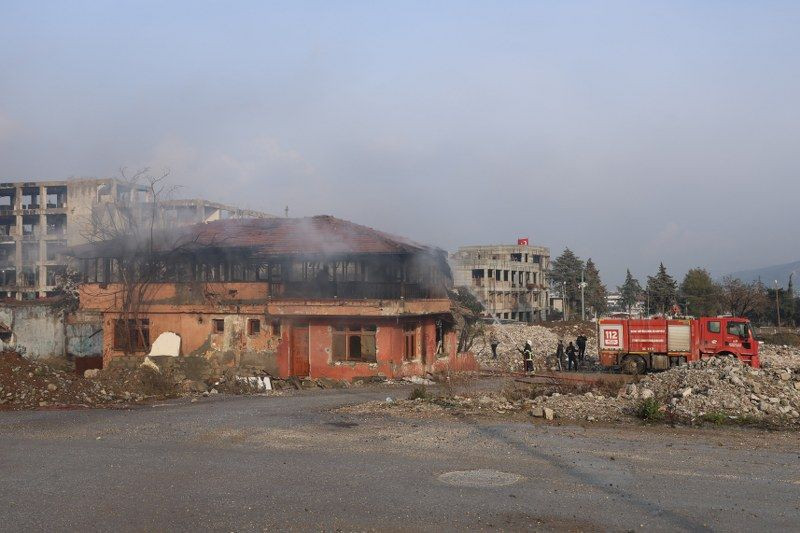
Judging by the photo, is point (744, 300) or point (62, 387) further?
point (744, 300)

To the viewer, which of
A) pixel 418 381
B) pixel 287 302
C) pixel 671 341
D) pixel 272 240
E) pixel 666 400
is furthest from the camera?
pixel 272 240

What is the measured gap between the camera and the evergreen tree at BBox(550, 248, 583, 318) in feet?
297

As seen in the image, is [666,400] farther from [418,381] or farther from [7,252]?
[7,252]

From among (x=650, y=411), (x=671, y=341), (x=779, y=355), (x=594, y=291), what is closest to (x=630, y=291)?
(x=594, y=291)

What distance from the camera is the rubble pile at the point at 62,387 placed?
21.6 m

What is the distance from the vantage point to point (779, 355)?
139 ft

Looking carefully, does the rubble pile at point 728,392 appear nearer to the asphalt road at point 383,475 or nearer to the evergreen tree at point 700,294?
the asphalt road at point 383,475

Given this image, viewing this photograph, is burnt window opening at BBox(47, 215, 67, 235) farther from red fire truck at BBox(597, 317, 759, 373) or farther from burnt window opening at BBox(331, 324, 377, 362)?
red fire truck at BBox(597, 317, 759, 373)

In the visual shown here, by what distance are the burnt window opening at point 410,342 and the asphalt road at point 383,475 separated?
10136mm

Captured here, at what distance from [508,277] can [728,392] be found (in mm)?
64060

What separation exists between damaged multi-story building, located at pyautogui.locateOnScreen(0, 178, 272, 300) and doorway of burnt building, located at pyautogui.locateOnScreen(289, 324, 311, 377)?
3509cm

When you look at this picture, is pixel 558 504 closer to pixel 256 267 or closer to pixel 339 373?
pixel 339 373

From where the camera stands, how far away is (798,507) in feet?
32.1

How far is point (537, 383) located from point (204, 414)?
41.5 feet
